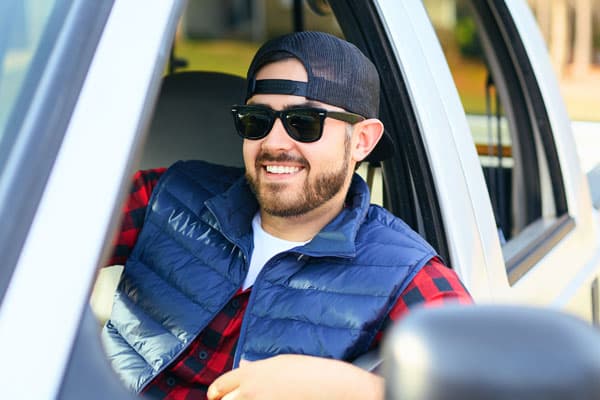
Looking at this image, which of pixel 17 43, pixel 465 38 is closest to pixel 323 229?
pixel 17 43

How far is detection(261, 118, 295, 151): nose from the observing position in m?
1.95

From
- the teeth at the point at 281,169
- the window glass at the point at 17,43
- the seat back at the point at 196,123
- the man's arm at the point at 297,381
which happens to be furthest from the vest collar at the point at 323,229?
the window glass at the point at 17,43

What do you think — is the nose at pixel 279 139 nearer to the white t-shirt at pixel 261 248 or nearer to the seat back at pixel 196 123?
the white t-shirt at pixel 261 248

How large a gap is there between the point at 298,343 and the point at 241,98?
128cm

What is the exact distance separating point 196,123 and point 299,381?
1.72 meters

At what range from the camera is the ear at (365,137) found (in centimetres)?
212

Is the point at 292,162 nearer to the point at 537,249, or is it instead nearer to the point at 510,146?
the point at 537,249

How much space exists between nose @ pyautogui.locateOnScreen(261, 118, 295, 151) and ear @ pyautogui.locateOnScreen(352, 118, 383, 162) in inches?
7.8

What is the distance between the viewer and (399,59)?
218cm

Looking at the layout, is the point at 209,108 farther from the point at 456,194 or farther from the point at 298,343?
the point at 298,343

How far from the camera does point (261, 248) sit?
2.09 metres

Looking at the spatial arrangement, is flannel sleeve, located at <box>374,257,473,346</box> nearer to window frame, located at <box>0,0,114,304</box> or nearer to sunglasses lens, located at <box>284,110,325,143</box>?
sunglasses lens, located at <box>284,110,325,143</box>

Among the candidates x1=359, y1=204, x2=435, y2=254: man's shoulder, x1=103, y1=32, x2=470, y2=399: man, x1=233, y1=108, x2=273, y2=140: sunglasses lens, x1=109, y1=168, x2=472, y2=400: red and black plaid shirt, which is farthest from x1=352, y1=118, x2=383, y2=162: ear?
x1=109, y1=168, x2=472, y2=400: red and black plaid shirt

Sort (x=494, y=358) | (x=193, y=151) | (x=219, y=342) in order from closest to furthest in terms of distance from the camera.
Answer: (x=494, y=358)
(x=219, y=342)
(x=193, y=151)
